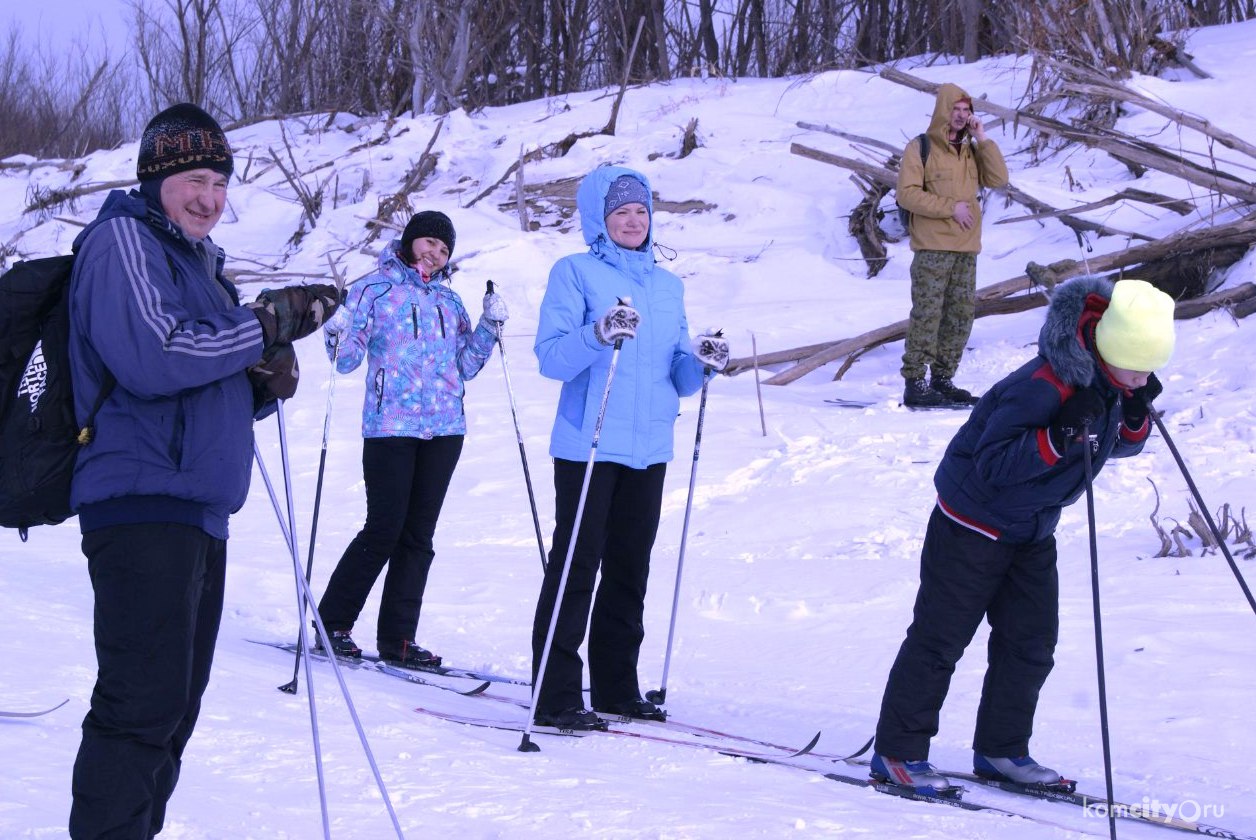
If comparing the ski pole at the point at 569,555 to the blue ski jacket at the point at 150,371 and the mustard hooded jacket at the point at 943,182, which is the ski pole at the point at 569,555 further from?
the mustard hooded jacket at the point at 943,182

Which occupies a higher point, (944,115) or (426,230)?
(944,115)

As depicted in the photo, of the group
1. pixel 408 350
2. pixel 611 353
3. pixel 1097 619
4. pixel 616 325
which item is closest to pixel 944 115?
pixel 408 350

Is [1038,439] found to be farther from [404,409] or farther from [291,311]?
[404,409]

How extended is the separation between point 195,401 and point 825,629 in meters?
3.82

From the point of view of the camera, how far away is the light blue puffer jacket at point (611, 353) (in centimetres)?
455

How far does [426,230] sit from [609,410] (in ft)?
5.17

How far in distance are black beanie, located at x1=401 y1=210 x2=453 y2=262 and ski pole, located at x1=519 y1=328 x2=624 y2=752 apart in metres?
1.49

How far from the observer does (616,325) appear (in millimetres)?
4348

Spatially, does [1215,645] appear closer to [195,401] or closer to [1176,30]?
Answer: [195,401]

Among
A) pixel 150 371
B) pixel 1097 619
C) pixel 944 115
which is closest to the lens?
pixel 150 371

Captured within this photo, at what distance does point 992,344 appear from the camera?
9.95 meters

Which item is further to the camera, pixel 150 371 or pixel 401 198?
pixel 401 198

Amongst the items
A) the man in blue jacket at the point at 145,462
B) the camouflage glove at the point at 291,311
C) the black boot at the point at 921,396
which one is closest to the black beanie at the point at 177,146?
the man in blue jacket at the point at 145,462

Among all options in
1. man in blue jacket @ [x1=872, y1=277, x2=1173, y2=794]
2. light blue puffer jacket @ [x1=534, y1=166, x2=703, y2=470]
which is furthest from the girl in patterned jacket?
man in blue jacket @ [x1=872, y1=277, x2=1173, y2=794]
